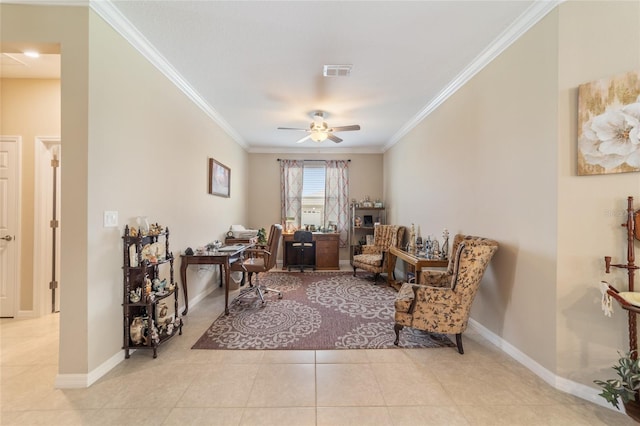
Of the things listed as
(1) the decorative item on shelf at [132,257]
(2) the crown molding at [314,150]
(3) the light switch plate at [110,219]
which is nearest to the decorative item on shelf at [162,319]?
(1) the decorative item on shelf at [132,257]

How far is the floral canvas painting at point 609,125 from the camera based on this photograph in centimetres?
158

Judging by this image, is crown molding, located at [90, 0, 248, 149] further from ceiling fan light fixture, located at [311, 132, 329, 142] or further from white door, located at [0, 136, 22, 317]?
white door, located at [0, 136, 22, 317]

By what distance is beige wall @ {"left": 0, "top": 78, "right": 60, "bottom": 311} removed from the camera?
281 cm

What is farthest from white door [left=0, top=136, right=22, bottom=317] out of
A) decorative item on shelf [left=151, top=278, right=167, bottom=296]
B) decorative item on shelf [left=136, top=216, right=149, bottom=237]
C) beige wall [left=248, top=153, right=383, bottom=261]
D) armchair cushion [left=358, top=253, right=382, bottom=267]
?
armchair cushion [left=358, top=253, right=382, bottom=267]

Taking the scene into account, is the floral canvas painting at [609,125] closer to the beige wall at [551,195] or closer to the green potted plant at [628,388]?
the beige wall at [551,195]

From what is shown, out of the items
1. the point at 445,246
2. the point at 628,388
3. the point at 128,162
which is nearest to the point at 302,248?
the point at 445,246

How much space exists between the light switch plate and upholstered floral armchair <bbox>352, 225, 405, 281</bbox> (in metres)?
3.74

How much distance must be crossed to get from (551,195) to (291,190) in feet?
16.0

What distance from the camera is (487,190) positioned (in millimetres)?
2498

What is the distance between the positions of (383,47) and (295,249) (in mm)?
4261

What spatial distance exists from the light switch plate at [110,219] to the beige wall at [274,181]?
403cm

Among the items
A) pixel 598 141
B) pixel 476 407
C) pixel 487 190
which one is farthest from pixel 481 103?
pixel 476 407

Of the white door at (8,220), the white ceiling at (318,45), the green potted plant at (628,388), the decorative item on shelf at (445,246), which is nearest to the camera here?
the green potted plant at (628,388)

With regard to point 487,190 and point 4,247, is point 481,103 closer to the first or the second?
point 487,190
